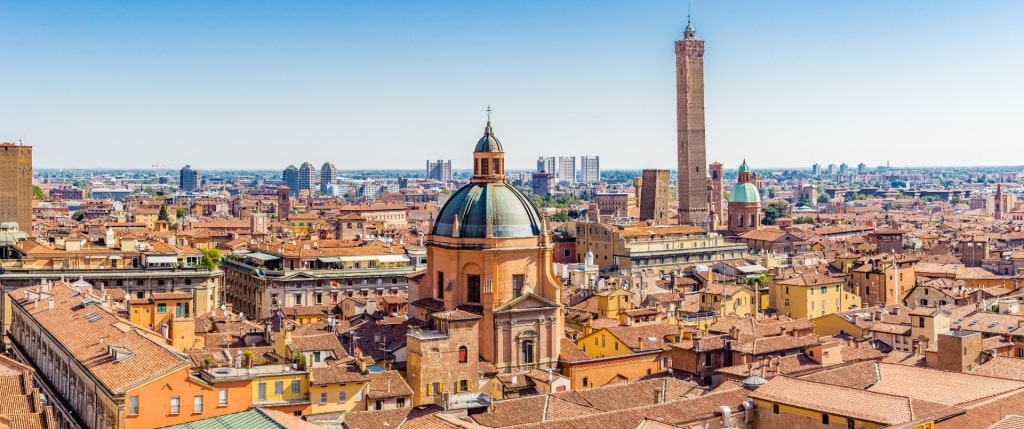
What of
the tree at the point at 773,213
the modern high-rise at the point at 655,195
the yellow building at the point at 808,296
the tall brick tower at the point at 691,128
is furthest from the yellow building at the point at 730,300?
the tree at the point at 773,213

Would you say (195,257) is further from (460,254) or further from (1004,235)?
(1004,235)

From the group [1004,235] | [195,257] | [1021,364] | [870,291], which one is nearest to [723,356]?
[1021,364]

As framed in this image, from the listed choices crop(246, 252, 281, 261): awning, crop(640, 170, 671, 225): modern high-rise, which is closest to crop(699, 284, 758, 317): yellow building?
crop(246, 252, 281, 261): awning

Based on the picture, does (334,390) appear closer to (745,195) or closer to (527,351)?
(527,351)

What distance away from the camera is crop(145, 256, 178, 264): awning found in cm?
6519

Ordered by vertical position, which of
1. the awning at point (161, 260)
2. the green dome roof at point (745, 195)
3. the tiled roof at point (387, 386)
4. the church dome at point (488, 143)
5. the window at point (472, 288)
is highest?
the church dome at point (488, 143)

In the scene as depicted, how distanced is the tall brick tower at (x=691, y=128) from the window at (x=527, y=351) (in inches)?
3297

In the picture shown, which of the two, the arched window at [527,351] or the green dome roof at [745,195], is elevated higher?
the green dome roof at [745,195]

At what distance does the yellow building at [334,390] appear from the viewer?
3525 centimetres

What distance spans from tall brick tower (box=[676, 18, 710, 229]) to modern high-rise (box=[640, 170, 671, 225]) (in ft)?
38.3

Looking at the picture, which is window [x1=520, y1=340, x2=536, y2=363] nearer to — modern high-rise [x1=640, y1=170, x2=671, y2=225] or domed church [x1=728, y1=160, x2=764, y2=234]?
domed church [x1=728, y1=160, x2=764, y2=234]

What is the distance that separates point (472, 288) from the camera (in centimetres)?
4531

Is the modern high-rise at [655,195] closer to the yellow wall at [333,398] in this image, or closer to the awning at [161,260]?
the awning at [161,260]

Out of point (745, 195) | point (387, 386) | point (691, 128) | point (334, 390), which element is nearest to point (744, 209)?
point (745, 195)
